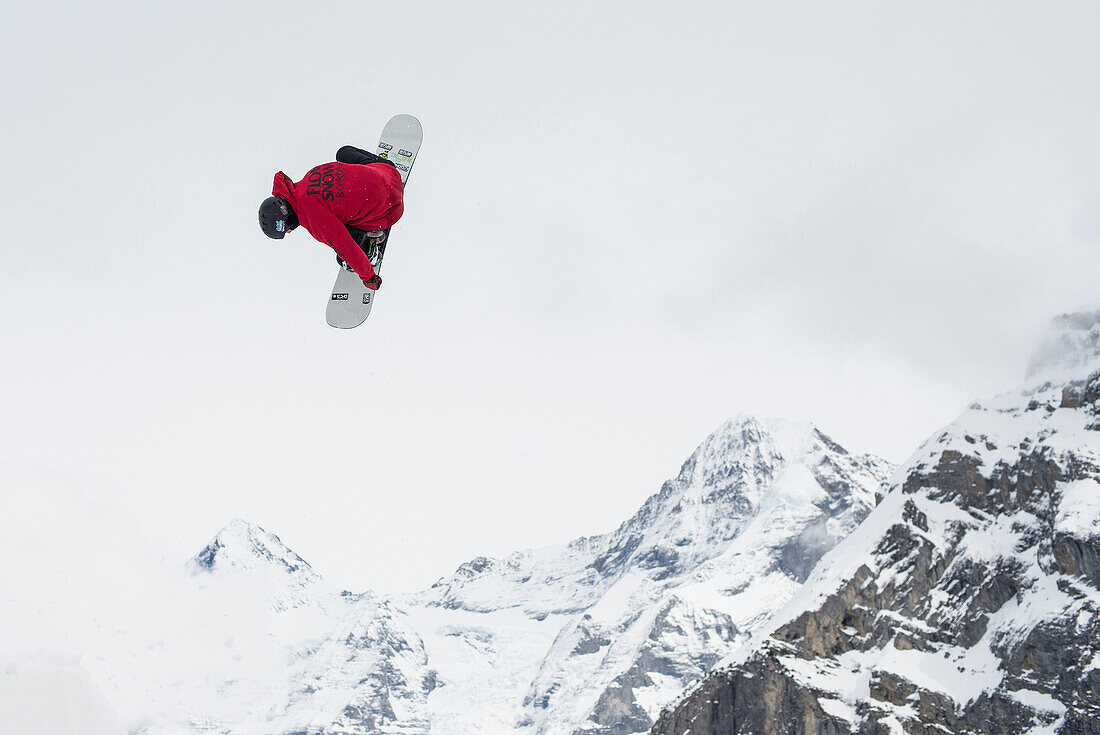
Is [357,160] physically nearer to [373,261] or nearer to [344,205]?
[344,205]

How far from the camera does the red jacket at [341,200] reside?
1503 cm

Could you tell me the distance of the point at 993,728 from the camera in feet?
418

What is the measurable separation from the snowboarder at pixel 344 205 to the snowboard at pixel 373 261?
0.56 meters

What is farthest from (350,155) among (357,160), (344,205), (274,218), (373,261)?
(274,218)

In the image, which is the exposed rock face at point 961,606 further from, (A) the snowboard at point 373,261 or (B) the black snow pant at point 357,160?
(B) the black snow pant at point 357,160

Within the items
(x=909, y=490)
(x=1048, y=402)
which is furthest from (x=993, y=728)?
(x=1048, y=402)

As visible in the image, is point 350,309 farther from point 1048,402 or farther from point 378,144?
point 1048,402

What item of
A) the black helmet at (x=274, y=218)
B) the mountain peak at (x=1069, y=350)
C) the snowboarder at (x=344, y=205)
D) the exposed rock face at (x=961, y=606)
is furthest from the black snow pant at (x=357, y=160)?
the mountain peak at (x=1069, y=350)

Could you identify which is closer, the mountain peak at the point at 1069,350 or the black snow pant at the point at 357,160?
the black snow pant at the point at 357,160

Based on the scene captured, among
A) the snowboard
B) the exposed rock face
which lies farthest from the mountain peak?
the snowboard

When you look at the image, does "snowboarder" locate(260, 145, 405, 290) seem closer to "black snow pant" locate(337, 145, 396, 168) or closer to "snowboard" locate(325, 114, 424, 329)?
"black snow pant" locate(337, 145, 396, 168)

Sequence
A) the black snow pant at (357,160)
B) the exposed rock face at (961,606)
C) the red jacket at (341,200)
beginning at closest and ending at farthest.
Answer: the red jacket at (341,200) < the black snow pant at (357,160) < the exposed rock face at (961,606)

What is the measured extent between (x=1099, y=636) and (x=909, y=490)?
45.9m

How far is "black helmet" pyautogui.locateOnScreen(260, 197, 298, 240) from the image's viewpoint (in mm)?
14539
